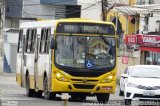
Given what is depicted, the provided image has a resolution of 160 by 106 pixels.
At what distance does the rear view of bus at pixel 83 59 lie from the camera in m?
28.8

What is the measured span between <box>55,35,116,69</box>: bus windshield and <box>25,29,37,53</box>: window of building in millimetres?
3557

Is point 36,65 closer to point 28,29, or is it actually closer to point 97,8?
point 28,29

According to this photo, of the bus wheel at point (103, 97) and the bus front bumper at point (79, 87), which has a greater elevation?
the bus front bumper at point (79, 87)

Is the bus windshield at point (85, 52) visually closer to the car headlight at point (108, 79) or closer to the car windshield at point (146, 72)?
the car headlight at point (108, 79)

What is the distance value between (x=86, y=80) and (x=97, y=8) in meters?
44.7

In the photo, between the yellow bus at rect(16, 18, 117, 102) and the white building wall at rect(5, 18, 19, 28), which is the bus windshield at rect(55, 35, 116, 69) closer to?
the yellow bus at rect(16, 18, 117, 102)

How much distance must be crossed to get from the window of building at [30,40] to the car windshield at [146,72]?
5.14m

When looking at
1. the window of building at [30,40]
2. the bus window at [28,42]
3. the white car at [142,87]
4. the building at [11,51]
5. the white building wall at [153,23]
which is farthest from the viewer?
the building at [11,51]

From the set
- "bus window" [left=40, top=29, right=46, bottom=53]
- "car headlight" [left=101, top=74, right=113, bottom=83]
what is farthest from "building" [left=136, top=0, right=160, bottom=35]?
"car headlight" [left=101, top=74, right=113, bottom=83]

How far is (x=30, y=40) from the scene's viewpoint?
33000 mm

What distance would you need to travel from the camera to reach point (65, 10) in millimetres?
76250

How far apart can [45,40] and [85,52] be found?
2.22m

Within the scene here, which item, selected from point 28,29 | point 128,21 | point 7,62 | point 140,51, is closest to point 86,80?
point 28,29

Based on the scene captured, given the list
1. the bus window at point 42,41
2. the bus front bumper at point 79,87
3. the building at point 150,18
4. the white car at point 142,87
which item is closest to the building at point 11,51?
the building at point 150,18
